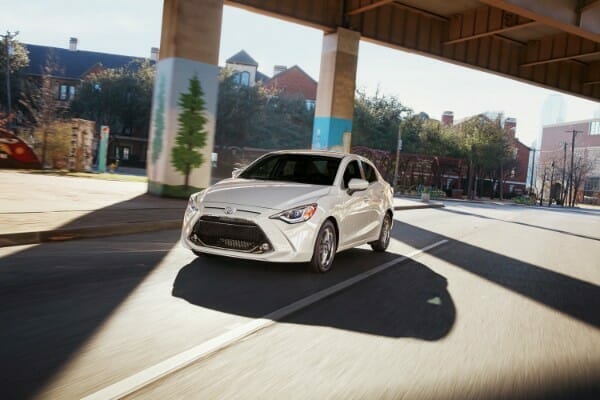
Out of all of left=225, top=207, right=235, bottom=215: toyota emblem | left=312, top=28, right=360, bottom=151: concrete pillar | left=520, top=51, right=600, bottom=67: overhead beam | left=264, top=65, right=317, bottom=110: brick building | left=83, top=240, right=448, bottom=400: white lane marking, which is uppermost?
left=264, top=65, right=317, bottom=110: brick building

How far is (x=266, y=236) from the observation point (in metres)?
6.68

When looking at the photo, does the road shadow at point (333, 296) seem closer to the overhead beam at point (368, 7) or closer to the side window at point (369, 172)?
the side window at point (369, 172)

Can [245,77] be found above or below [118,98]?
above

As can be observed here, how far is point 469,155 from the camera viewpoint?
66.1 metres

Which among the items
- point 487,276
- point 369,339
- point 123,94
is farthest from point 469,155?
point 369,339

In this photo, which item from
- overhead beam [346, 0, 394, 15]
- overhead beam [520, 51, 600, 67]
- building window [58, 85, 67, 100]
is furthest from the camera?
building window [58, 85, 67, 100]

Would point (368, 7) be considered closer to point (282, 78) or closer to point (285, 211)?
point (285, 211)

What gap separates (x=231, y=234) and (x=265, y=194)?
2.26ft

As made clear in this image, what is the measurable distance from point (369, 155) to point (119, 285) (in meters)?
44.8

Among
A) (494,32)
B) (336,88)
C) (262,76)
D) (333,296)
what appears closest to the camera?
(333,296)

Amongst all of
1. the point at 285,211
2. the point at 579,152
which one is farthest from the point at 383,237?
the point at 579,152

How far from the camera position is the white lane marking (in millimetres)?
3252

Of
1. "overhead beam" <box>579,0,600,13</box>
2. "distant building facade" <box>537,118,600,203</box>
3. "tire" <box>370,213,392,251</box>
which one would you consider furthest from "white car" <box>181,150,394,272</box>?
"distant building facade" <box>537,118,600,203</box>

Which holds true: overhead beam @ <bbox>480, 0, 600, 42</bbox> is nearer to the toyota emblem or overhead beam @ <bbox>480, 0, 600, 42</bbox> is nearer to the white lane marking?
the toyota emblem
